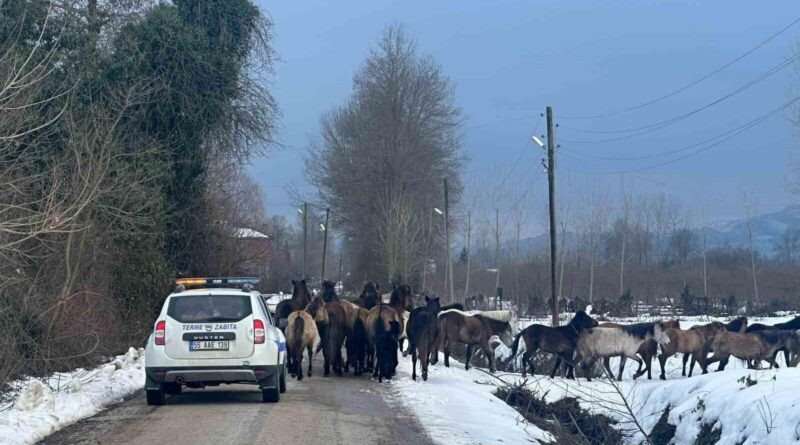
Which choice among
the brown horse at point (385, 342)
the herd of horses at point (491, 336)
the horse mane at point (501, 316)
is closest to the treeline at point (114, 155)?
the herd of horses at point (491, 336)

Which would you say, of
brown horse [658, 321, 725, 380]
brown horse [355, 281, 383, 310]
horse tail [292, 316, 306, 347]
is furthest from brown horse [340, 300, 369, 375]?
brown horse [658, 321, 725, 380]

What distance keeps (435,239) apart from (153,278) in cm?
→ 3849

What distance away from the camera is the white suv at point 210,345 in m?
15.3

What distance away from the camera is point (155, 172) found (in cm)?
2933

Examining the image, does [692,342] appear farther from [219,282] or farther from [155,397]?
[155,397]

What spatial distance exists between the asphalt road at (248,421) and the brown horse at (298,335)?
240cm

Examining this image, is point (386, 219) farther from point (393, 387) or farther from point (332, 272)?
point (332, 272)

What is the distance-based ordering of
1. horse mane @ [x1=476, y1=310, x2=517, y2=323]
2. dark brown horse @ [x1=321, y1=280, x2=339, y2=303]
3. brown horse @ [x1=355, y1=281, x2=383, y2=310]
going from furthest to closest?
1. horse mane @ [x1=476, y1=310, x2=517, y2=323]
2. dark brown horse @ [x1=321, y1=280, x2=339, y2=303]
3. brown horse @ [x1=355, y1=281, x2=383, y2=310]

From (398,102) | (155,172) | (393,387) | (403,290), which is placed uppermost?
(398,102)

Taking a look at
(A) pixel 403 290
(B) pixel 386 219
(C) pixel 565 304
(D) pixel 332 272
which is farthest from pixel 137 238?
(D) pixel 332 272

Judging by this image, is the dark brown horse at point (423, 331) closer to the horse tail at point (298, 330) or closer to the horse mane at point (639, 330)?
the horse tail at point (298, 330)

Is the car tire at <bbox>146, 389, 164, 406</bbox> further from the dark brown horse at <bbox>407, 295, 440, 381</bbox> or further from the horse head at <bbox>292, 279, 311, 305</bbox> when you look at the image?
the horse head at <bbox>292, 279, 311, 305</bbox>

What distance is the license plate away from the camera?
15352mm

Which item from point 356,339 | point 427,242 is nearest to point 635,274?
point 427,242
